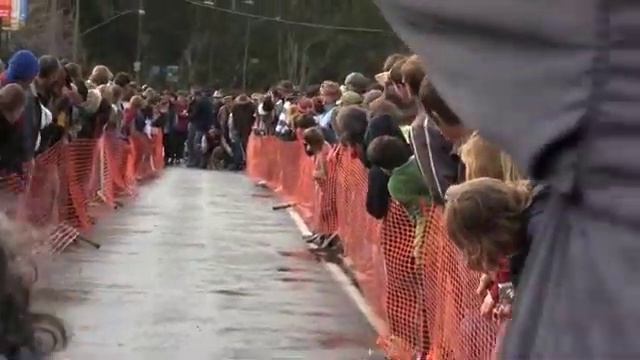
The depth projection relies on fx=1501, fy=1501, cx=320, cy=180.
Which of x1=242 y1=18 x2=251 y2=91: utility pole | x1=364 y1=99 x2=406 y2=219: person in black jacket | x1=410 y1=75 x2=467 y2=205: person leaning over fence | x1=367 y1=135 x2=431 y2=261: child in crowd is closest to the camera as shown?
x1=410 y1=75 x2=467 y2=205: person leaning over fence

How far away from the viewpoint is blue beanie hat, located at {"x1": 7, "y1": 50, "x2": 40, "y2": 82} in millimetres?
12172

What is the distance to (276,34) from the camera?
92.4m

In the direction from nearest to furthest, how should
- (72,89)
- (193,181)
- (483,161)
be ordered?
1. (483,161)
2. (72,89)
3. (193,181)

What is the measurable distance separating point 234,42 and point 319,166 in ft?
254

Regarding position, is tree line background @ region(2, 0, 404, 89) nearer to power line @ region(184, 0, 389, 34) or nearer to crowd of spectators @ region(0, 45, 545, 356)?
power line @ region(184, 0, 389, 34)

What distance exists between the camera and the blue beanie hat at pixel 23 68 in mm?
12172

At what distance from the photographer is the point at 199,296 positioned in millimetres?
11648

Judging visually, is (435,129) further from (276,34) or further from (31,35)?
(276,34)

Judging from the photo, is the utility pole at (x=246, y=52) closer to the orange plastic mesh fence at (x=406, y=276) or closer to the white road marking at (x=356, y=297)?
the orange plastic mesh fence at (x=406, y=276)

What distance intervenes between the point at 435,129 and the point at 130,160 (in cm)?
1944

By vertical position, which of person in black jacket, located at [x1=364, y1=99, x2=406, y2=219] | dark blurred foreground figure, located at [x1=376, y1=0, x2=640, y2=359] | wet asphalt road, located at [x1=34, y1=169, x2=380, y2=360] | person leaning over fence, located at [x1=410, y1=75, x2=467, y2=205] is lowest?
wet asphalt road, located at [x1=34, y1=169, x2=380, y2=360]

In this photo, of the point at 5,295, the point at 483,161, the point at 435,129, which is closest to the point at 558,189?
the point at 5,295

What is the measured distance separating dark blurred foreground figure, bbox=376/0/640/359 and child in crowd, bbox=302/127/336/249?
13354mm

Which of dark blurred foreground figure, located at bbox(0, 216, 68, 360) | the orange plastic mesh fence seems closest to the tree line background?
the orange plastic mesh fence
